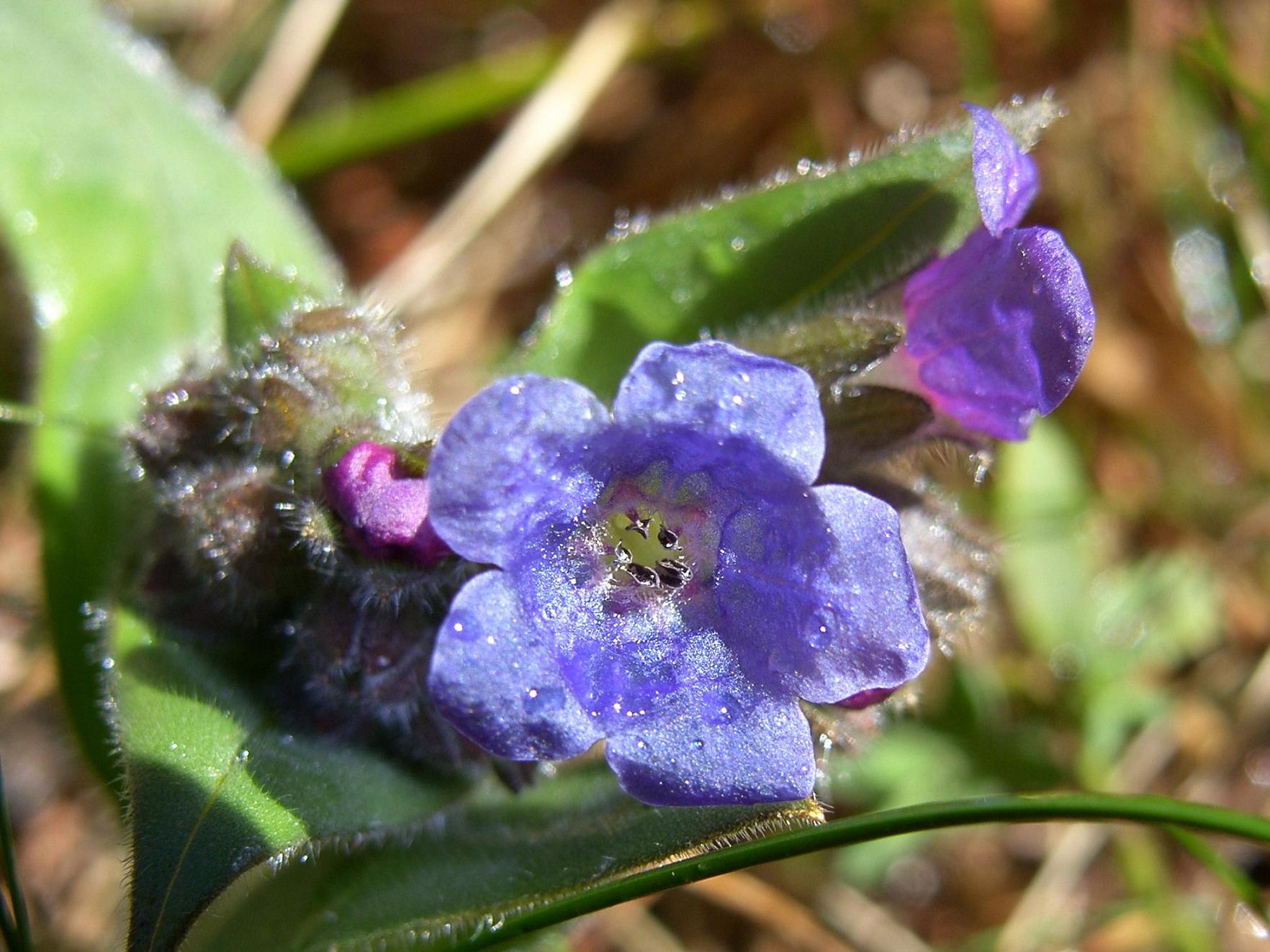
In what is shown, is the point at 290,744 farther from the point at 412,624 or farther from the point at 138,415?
the point at 138,415

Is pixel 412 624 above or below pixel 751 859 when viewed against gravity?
below

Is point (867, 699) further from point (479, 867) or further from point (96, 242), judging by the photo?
point (96, 242)

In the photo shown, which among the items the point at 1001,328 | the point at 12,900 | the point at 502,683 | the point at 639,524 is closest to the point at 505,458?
the point at 502,683

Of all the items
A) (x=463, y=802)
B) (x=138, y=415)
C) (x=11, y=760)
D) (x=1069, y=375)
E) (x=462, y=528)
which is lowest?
(x=11, y=760)

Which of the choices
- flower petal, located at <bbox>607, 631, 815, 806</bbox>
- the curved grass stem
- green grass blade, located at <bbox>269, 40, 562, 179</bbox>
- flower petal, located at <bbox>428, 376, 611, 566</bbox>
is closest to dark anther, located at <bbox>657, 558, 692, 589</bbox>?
flower petal, located at <bbox>607, 631, 815, 806</bbox>

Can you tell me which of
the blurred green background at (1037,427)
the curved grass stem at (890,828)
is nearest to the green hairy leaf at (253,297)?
the blurred green background at (1037,427)

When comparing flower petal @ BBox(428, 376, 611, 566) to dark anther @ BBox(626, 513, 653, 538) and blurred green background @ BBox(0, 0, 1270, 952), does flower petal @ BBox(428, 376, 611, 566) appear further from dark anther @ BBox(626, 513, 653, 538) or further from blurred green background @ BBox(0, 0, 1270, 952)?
blurred green background @ BBox(0, 0, 1270, 952)

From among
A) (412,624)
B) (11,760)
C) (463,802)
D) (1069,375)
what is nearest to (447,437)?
(412,624)

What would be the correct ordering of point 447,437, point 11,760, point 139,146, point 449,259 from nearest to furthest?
point 447,437 < point 139,146 < point 11,760 < point 449,259
